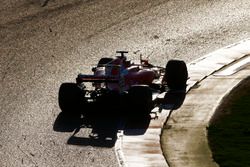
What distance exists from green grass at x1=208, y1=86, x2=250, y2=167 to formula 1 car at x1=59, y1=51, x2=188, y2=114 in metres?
1.84

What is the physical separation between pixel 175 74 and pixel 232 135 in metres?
3.94

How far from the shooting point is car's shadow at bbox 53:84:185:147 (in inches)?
907

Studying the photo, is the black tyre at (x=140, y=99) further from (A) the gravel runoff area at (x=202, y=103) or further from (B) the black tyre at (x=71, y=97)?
(B) the black tyre at (x=71, y=97)

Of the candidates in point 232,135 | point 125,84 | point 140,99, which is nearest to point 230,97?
point 125,84

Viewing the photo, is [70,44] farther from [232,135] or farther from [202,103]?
[232,135]

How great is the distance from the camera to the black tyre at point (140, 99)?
24.1 m

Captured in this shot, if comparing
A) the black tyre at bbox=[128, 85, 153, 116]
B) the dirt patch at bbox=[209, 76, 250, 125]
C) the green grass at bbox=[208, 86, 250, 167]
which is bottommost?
the green grass at bbox=[208, 86, 250, 167]

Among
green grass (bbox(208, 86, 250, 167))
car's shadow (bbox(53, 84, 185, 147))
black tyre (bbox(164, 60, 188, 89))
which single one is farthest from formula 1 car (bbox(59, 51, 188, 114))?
green grass (bbox(208, 86, 250, 167))

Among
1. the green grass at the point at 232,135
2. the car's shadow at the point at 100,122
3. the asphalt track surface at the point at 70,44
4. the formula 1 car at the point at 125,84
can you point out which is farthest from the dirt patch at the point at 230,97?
the asphalt track surface at the point at 70,44

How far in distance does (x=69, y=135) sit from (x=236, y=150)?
4.31m

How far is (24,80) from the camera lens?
2806cm

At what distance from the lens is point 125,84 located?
25.2 metres

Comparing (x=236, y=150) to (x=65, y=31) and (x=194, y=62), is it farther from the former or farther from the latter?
(x=65, y=31)

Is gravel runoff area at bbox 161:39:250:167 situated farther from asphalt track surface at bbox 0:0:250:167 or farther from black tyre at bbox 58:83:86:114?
black tyre at bbox 58:83:86:114
